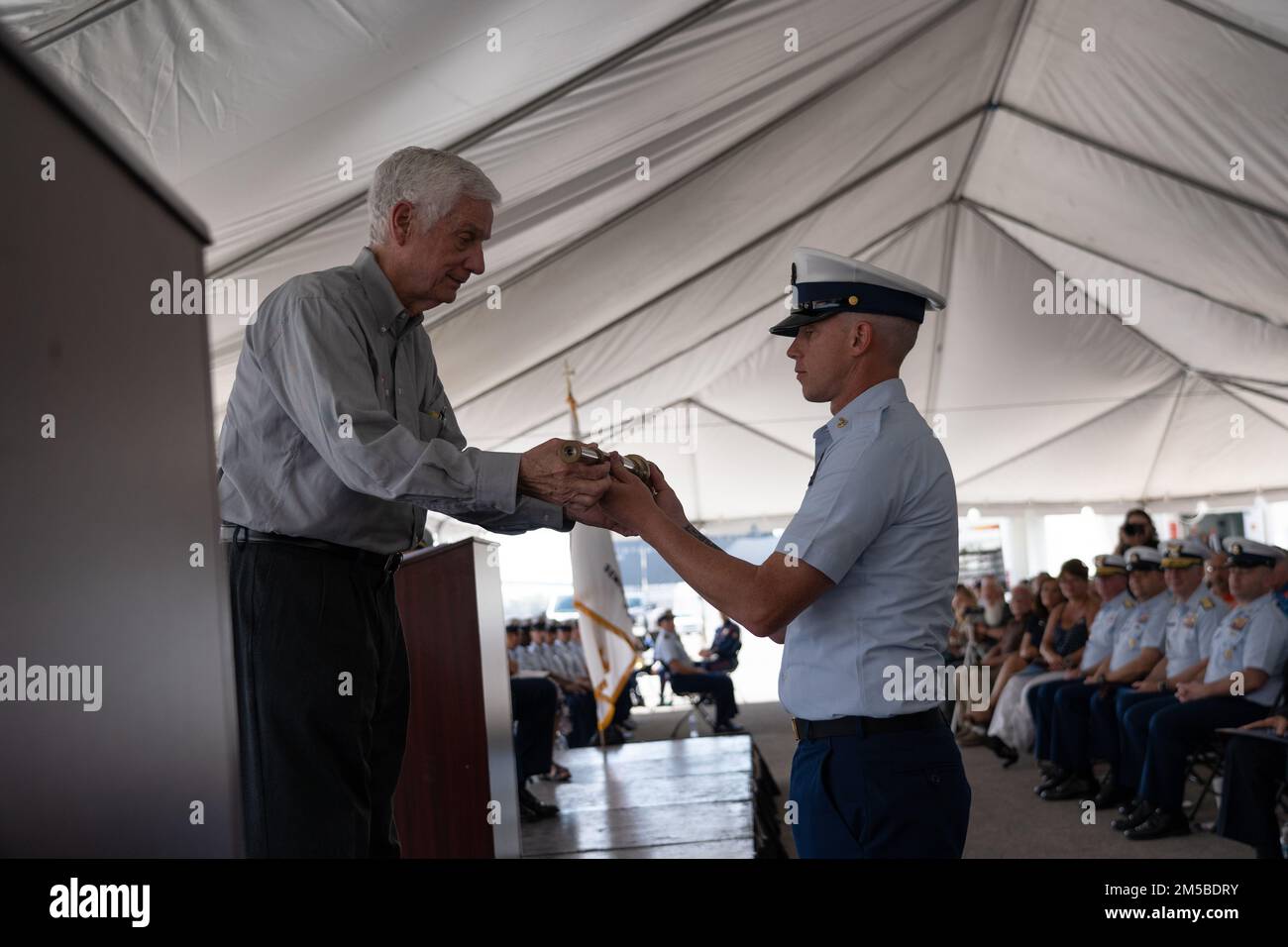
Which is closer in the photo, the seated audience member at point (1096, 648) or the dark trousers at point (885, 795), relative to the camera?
the dark trousers at point (885, 795)

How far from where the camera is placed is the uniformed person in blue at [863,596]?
60.8 inches

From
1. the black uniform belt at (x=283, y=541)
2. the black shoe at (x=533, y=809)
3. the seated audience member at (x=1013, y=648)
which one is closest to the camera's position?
the black uniform belt at (x=283, y=541)

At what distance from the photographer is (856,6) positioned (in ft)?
16.5

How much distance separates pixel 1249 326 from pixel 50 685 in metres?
10.5

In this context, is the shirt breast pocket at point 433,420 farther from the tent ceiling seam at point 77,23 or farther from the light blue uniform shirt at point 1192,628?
the light blue uniform shirt at point 1192,628

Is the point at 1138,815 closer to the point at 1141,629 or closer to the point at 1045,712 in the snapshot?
the point at 1141,629

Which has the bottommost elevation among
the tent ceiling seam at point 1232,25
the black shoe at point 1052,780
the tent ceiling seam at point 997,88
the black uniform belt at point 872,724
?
the black shoe at point 1052,780

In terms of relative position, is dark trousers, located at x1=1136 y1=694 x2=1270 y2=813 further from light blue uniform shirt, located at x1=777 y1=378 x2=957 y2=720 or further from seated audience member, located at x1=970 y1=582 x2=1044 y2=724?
light blue uniform shirt, located at x1=777 y1=378 x2=957 y2=720

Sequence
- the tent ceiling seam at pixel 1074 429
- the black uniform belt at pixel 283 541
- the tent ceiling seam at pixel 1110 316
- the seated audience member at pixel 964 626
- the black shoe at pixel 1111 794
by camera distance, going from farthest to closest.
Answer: the tent ceiling seam at pixel 1074 429 → the tent ceiling seam at pixel 1110 316 → the seated audience member at pixel 964 626 → the black shoe at pixel 1111 794 → the black uniform belt at pixel 283 541

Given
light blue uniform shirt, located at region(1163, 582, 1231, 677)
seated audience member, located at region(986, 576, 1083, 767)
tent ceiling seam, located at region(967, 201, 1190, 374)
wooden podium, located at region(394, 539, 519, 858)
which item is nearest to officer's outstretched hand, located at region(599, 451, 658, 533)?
wooden podium, located at region(394, 539, 519, 858)

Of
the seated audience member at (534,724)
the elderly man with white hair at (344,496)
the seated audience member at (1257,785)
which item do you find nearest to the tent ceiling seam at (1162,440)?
the seated audience member at (1257,785)

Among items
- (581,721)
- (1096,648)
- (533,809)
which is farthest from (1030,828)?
(581,721)
